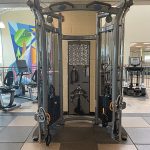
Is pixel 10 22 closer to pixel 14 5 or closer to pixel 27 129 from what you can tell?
pixel 14 5

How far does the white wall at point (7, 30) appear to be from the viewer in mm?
9766

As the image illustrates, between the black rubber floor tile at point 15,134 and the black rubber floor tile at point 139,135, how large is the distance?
1.91 meters

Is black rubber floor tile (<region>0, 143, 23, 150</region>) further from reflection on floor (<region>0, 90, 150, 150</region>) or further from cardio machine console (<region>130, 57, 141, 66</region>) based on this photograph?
cardio machine console (<region>130, 57, 141, 66</region>)

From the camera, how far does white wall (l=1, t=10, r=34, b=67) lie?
32.0 feet

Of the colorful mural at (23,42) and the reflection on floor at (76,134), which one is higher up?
the colorful mural at (23,42)

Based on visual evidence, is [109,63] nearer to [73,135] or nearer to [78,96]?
[78,96]

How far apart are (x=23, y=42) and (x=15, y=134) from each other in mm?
6338

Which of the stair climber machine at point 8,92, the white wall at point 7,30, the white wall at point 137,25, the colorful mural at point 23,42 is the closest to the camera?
the stair climber machine at point 8,92

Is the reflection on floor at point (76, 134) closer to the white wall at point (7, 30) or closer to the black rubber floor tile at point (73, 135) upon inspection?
the black rubber floor tile at point (73, 135)

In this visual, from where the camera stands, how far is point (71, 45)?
Result: 4.90 meters

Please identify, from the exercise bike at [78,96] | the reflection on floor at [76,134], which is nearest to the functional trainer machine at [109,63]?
the reflection on floor at [76,134]

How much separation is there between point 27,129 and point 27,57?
5.89 meters

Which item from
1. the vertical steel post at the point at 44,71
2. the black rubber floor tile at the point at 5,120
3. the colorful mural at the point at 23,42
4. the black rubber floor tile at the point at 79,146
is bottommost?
the black rubber floor tile at the point at 79,146

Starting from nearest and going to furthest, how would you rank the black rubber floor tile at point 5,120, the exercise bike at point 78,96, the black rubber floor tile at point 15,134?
the black rubber floor tile at point 15,134
the black rubber floor tile at point 5,120
the exercise bike at point 78,96
